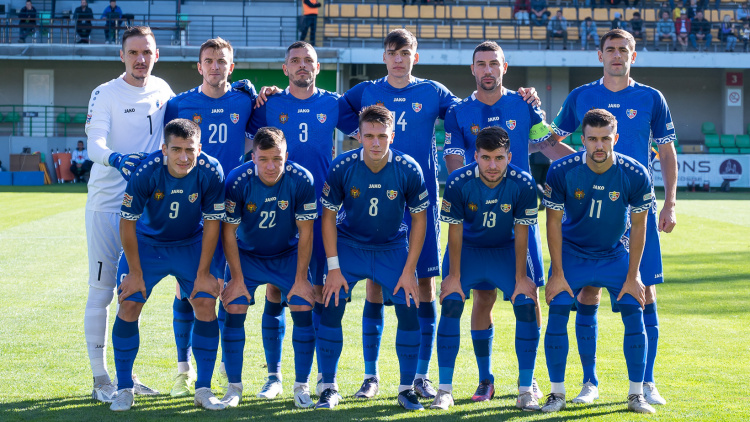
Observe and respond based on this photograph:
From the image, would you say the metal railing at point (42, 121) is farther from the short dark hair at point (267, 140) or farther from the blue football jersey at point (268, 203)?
the short dark hair at point (267, 140)

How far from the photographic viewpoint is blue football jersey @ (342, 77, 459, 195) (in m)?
5.70

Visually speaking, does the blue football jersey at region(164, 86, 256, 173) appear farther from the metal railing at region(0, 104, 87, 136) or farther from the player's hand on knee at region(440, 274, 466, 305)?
the metal railing at region(0, 104, 87, 136)

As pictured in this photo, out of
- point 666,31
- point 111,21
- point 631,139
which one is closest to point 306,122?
point 631,139

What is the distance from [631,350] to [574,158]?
4.05 feet

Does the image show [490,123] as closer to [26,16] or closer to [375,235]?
[375,235]

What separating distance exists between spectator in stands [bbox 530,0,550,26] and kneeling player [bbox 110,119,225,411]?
85.5ft

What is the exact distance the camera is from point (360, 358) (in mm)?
6289

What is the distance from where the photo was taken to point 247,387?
545 centimetres

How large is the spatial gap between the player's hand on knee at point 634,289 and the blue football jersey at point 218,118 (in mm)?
2750

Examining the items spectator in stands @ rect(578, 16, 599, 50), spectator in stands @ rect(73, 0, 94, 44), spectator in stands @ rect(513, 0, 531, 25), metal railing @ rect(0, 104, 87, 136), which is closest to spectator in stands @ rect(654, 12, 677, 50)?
spectator in stands @ rect(578, 16, 599, 50)

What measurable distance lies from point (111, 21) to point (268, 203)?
2668cm

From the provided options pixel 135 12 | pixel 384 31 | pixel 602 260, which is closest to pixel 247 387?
pixel 602 260

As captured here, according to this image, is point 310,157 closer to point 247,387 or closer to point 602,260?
point 247,387

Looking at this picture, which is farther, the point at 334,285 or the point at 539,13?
the point at 539,13
